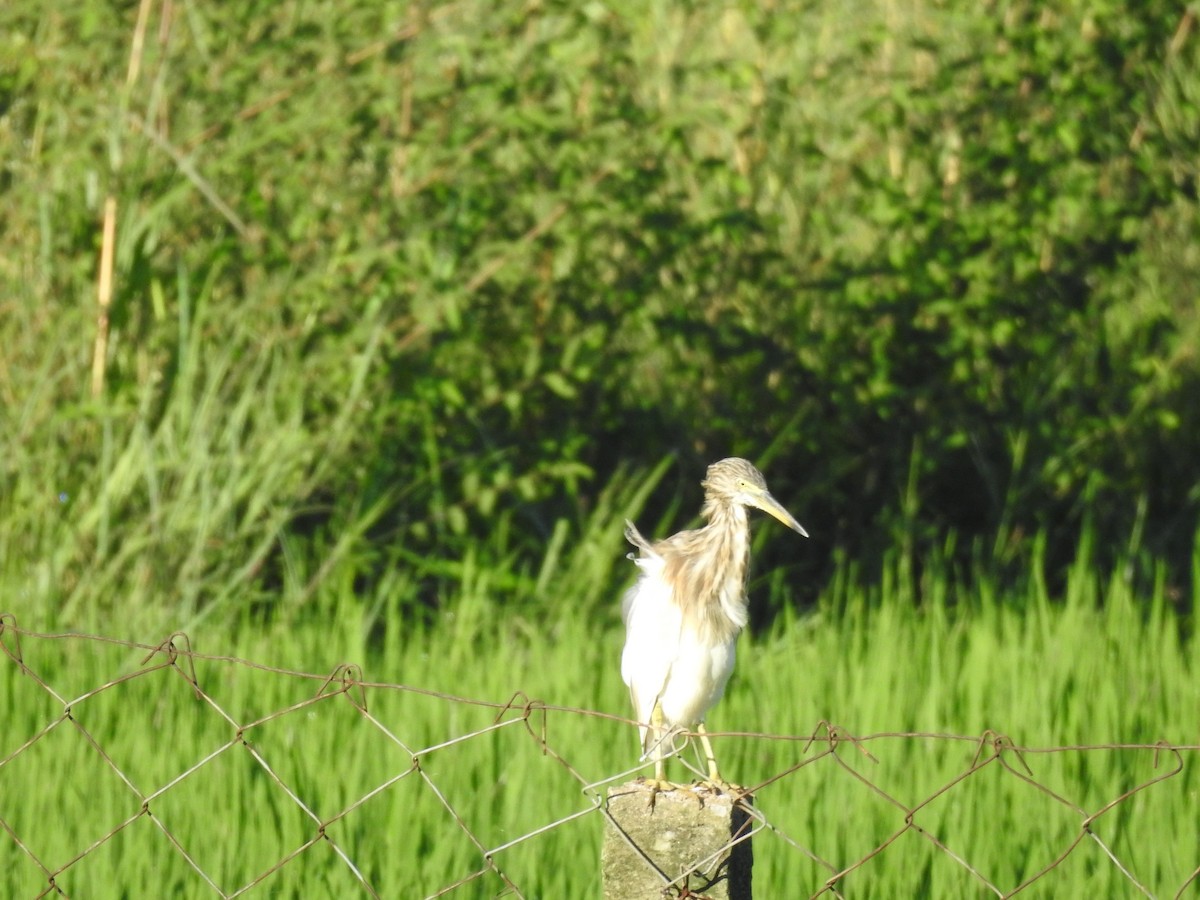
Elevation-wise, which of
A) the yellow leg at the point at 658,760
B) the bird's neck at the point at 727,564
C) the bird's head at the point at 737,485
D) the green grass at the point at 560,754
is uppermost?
the bird's head at the point at 737,485

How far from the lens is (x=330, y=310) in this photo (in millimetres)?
5836

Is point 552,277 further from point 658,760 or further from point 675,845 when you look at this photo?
point 675,845

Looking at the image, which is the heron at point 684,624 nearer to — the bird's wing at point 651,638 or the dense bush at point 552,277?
the bird's wing at point 651,638

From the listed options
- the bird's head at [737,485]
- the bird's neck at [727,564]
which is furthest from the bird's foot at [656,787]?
the bird's head at [737,485]

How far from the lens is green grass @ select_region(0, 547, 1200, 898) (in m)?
3.61

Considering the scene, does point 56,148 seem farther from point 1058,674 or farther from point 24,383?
point 1058,674

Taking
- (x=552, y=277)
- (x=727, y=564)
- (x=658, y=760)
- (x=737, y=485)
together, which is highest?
(x=552, y=277)

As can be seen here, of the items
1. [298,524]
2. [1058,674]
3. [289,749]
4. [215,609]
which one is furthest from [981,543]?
[289,749]

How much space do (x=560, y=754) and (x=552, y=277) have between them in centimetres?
244

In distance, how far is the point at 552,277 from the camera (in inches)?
243

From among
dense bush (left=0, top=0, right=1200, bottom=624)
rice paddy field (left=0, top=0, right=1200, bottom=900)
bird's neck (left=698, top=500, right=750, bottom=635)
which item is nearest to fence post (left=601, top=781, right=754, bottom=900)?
bird's neck (left=698, top=500, right=750, bottom=635)

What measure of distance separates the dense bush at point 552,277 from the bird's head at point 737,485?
2279 mm

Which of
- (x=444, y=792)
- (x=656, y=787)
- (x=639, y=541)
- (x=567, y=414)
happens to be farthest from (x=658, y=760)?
(x=567, y=414)

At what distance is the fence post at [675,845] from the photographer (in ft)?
7.22
